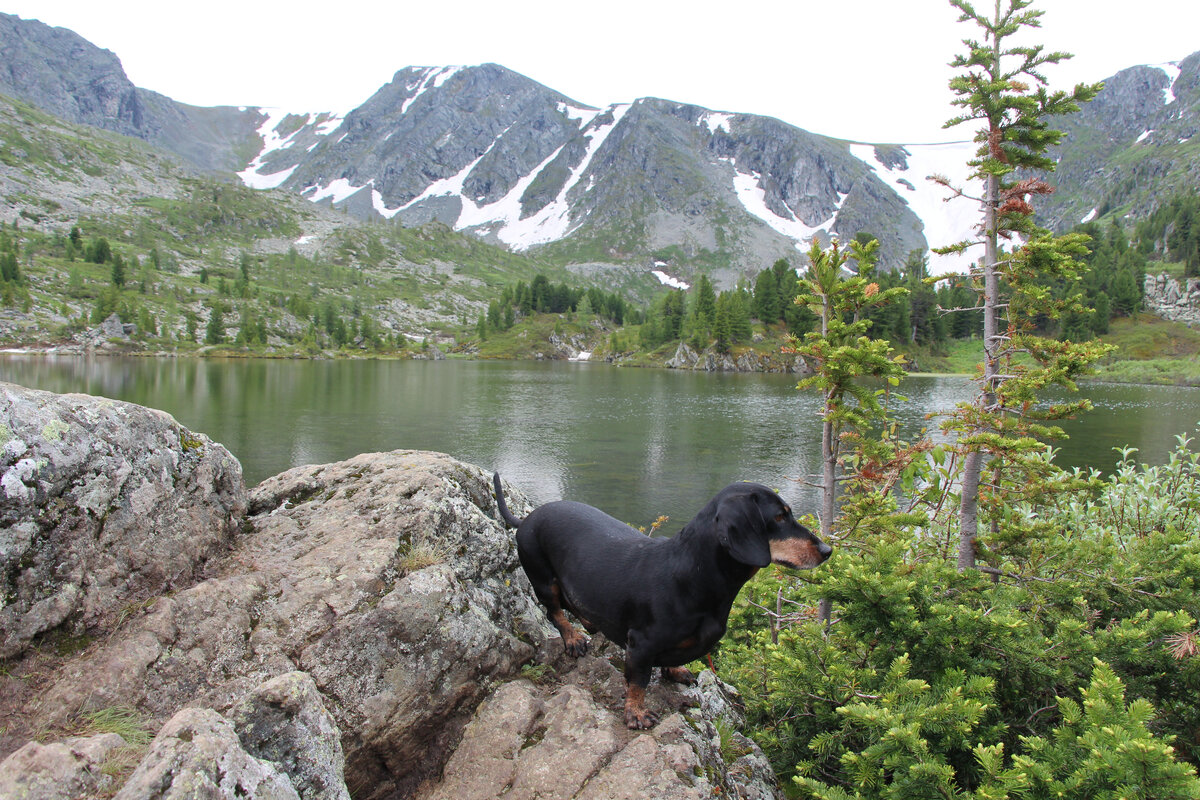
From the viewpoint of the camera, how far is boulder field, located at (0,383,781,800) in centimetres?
328

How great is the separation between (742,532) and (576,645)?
2.32m

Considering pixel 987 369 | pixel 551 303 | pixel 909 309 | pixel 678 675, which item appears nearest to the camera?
pixel 678 675

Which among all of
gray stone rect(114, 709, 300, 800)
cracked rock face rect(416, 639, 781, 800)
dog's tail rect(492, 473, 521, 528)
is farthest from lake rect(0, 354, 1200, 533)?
gray stone rect(114, 709, 300, 800)

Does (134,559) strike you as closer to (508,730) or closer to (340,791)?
(340,791)

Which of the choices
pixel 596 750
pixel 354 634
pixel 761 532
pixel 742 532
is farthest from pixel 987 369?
pixel 354 634

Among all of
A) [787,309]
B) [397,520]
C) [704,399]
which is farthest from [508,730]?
[787,309]

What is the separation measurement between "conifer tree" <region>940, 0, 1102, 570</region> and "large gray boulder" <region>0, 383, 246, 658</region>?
8.85 meters

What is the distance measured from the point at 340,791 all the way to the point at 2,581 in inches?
99.5

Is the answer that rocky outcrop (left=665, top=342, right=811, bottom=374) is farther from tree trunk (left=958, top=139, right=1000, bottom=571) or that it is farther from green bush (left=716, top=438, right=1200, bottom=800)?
green bush (left=716, top=438, right=1200, bottom=800)

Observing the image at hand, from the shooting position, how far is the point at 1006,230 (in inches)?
334

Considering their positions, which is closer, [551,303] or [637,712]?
[637,712]

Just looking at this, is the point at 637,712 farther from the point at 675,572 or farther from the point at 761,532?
the point at 761,532

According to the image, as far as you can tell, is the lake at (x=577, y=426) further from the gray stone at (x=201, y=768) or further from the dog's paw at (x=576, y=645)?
the gray stone at (x=201, y=768)

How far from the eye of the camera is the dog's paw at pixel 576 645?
18.0 feet
